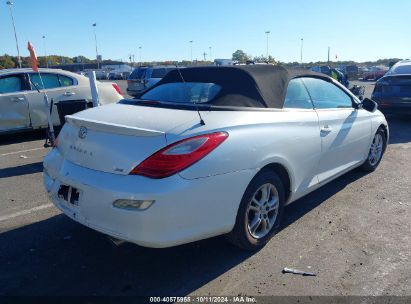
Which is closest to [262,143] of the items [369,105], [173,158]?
[173,158]

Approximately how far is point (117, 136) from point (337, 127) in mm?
2671

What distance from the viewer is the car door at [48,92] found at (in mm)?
8125

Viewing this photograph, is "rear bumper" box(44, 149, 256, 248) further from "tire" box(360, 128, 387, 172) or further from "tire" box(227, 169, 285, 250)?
"tire" box(360, 128, 387, 172)

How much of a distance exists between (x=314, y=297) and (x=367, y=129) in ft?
9.98

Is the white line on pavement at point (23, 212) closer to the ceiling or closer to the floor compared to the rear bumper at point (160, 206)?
closer to the floor

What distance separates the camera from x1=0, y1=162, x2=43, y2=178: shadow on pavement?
229 inches

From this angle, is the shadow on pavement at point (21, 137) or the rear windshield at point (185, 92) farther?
the shadow on pavement at point (21, 137)

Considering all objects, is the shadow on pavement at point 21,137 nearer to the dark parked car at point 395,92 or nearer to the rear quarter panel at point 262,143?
the rear quarter panel at point 262,143

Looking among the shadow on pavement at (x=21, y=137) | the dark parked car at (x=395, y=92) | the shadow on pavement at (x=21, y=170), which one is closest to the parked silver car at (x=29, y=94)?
the shadow on pavement at (x=21, y=137)

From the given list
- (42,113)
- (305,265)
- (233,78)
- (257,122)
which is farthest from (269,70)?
(42,113)

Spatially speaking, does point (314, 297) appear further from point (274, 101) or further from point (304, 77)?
point (304, 77)

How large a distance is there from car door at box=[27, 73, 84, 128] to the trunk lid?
17.0 feet

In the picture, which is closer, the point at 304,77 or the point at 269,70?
the point at 269,70

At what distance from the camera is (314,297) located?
110 inches
